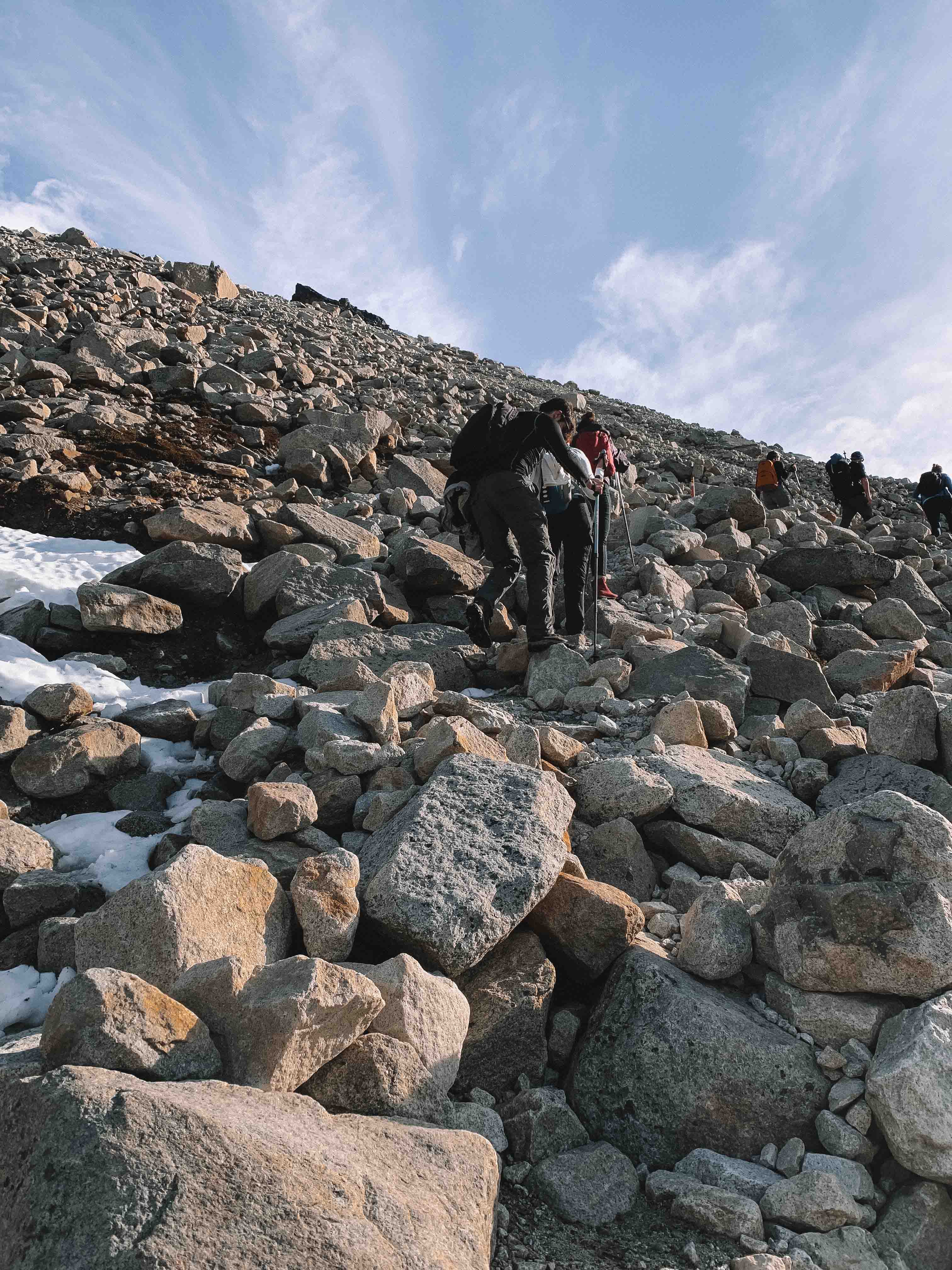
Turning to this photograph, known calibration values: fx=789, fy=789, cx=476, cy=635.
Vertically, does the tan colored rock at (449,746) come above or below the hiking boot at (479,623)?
below

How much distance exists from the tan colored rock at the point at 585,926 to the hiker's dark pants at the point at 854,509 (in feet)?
49.0

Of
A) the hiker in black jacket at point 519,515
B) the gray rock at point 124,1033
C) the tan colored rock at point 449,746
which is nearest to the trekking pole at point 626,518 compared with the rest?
the hiker in black jacket at point 519,515

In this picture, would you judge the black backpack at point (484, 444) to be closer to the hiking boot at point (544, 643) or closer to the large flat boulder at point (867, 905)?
the hiking boot at point (544, 643)

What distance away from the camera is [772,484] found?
15977mm

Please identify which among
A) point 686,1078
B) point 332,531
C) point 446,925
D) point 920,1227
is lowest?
point 920,1227

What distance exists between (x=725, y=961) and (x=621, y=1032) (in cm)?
55

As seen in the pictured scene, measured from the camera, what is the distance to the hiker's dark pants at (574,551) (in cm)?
776

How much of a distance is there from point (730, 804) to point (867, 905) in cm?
140

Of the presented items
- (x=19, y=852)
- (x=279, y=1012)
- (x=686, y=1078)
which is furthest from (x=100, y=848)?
(x=686, y=1078)

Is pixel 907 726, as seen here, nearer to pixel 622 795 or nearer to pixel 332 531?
pixel 622 795

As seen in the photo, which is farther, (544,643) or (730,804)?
(544,643)

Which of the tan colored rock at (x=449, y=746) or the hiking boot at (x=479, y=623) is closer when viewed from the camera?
the tan colored rock at (x=449, y=746)

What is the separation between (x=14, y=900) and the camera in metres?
3.58

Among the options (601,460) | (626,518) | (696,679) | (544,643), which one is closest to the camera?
(696,679)
